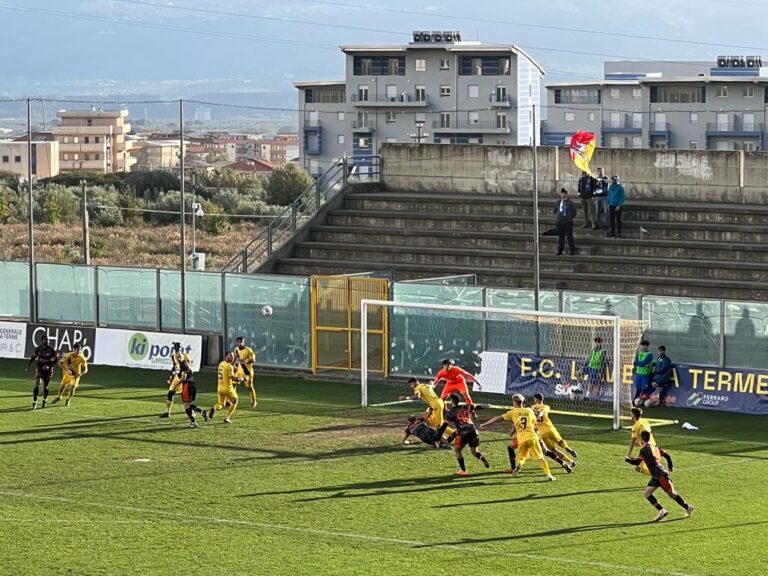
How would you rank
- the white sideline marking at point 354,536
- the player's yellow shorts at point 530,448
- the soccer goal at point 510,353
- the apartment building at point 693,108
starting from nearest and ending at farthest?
the white sideline marking at point 354,536, the player's yellow shorts at point 530,448, the soccer goal at point 510,353, the apartment building at point 693,108

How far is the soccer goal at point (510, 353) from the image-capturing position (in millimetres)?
36625

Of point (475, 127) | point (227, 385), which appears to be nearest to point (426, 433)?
point (227, 385)

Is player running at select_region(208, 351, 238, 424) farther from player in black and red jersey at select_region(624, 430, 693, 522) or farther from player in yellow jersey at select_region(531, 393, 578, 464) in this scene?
player in black and red jersey at select_region(624, 430, 693, 522)

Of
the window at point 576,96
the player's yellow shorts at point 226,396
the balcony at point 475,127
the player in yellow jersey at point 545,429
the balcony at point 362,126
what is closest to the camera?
the player in yellow jersey at point 545,429

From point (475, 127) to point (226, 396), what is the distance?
101 metres

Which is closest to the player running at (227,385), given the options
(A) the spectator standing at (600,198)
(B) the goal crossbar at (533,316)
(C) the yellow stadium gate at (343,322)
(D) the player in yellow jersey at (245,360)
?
(D) the player in yellow jersey at (245,360)

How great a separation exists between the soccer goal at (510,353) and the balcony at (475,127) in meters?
89.6

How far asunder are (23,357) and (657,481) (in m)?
26.7

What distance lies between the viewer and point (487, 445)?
32.0 meters

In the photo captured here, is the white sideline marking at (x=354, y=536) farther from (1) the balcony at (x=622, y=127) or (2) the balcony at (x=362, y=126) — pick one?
(1) the balcony at (x=622, y=127)

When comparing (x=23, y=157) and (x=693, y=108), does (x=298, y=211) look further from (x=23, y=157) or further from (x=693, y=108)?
(x=23, y=157)

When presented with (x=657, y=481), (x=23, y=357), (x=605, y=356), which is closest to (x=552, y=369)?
(x=605, y=356)

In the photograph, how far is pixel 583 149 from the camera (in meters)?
48.1

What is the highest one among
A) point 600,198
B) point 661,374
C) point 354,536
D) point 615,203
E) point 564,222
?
point 600,198
